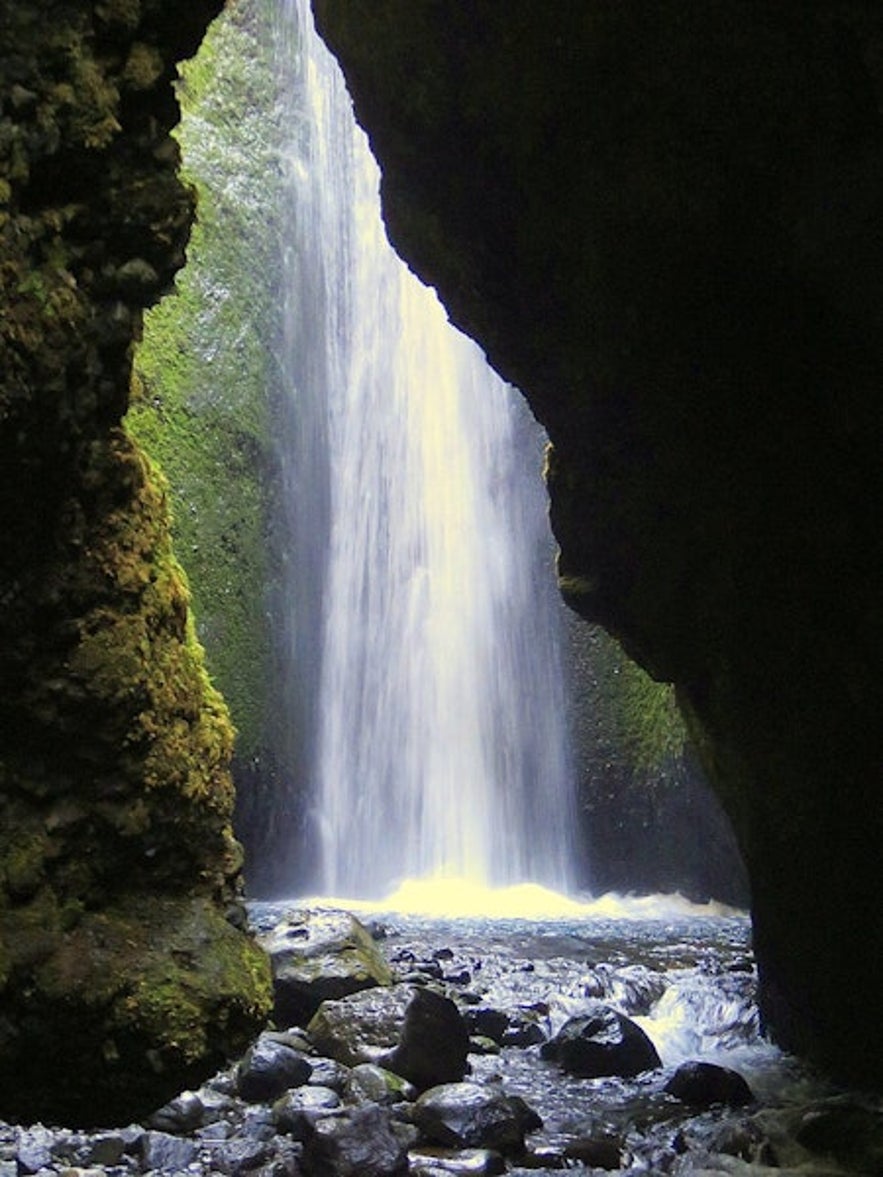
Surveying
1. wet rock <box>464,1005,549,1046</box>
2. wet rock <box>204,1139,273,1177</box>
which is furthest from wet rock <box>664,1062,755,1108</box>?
wet rock <box>204,1139,273,1177</box>

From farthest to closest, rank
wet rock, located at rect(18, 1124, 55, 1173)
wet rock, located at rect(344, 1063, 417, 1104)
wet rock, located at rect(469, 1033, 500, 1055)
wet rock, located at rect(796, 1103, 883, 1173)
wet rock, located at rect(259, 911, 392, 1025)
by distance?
wet rock, located at rect(259, 911, 392, 1025) < wet rock, located at rect(469, 1033, 500, 1055) < wet rock, located at rect(344, 1063, 417, 1104) < wet rock, located at rect(796, 1103, 883, 1173) < wet rock, located at rect(18, 1124, 55, 1173)

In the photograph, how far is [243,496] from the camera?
16641 millimetres

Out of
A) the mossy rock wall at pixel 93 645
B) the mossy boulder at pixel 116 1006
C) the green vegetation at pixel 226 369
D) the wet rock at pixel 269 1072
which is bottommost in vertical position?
the wet rock at pixel 269 1072

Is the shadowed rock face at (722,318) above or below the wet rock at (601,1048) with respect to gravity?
above

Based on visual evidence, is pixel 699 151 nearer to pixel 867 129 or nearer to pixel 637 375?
pixel 867 129

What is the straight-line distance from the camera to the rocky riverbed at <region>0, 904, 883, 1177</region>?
14.8ft

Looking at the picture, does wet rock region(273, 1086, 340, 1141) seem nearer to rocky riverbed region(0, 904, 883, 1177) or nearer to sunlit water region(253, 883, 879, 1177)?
rocky riverbed region(0, 904, 883, 1177)

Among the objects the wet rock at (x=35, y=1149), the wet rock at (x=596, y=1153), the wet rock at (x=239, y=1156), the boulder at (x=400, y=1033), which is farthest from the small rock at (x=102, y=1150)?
the wet rock at (x=596, y=1153)

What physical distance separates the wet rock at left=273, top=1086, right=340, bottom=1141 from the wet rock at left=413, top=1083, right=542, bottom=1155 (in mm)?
429

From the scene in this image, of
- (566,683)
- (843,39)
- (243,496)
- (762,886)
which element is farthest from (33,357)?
(566,683)

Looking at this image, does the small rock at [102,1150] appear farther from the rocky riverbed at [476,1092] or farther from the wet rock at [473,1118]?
the wet rock at [473,1118]

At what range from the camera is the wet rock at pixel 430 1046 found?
559 centimetres

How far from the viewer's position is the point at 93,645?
2.75m

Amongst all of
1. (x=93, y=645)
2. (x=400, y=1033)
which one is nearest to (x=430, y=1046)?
(x=400, y=1033)
